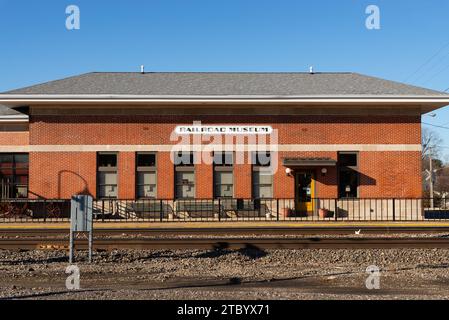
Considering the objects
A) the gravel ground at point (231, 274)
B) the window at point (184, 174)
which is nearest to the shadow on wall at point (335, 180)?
the window at point (184, 174)

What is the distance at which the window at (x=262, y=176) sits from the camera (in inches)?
1126

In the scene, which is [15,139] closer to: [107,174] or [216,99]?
[107,174]

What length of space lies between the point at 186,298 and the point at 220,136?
19.8 metres

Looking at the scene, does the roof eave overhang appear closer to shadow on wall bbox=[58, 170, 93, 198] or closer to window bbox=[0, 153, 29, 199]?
shadow on wall bbox=[58, 170, 93, 198]

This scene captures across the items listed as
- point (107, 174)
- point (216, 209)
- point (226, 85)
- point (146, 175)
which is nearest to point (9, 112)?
point (107, 174)

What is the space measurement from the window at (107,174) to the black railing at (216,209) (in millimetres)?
810

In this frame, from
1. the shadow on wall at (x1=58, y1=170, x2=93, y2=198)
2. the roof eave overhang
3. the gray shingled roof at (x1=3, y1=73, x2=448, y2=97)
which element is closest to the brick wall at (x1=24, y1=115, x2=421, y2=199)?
the shadow on wall at (x1=58, y1=170, x2=93, y2=198)

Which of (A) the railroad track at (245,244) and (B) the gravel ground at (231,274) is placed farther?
(A) the railroad track at (245,244)

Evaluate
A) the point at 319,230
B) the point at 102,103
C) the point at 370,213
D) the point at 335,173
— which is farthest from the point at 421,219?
the point at 102,103

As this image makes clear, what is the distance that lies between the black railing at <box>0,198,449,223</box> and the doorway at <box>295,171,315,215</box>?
0.29 metres

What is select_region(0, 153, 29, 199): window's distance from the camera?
3266cm

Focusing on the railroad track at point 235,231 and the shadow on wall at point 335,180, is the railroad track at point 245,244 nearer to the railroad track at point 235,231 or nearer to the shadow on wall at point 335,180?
the railroad track at point 235,231

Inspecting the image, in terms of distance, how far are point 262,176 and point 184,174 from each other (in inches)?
158

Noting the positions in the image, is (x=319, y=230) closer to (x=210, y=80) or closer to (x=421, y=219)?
(x=421, y=219)
